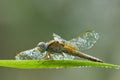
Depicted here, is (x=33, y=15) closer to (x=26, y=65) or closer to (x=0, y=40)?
(x=0, y=40)

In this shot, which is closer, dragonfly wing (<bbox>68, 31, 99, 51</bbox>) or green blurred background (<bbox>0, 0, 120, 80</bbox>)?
dragonfly wing (<bbox>68, 31, 99, 51</bbox>)

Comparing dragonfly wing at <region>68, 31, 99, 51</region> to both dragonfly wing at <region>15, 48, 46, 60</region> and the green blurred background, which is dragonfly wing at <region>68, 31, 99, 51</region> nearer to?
dragonfly wing at <region>15, 48, 46, 60</region>

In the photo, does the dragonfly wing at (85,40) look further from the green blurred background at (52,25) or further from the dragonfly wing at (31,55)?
the green blurred background at (52,25)

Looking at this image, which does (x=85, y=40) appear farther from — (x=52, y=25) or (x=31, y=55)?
(x=52, y=25)

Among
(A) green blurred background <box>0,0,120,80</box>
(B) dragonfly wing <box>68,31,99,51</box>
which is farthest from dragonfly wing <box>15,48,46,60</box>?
(A) green blurred background <box>0,0,120,80</box>

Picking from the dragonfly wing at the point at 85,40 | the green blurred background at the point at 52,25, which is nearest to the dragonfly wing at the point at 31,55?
the dragonfly wing at the point at 85,40

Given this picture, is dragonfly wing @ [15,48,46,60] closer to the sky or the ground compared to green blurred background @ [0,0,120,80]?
closer to the ground

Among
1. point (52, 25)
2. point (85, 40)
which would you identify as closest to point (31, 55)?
point (85, 40)

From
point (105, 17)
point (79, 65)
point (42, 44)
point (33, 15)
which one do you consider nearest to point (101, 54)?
point (105, 17)
